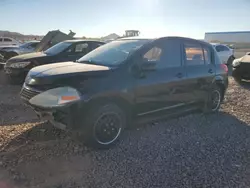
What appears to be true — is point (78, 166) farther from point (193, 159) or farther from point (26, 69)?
point (26, 69)

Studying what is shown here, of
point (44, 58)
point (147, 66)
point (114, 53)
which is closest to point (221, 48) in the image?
point (44, 58)

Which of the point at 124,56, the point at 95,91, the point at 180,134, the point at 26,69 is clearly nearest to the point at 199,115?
the point at 180,134

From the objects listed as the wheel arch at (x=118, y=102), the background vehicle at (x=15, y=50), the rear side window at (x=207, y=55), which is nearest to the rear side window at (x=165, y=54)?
the wheel arch at (x=118, y=102)

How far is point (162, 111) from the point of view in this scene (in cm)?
471

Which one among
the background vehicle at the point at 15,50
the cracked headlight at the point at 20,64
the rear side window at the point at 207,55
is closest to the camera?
the rear side window at the point at 207,55

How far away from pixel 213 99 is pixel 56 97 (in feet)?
12.5

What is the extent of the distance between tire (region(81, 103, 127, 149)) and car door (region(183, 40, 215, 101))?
5.72ft

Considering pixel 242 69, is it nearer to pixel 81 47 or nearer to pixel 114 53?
pixel 81 47

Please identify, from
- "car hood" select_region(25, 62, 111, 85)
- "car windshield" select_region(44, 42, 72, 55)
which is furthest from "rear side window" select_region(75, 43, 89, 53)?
"car hood" select_region(25, 62, 111, 85)

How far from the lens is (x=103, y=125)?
3.94 metres

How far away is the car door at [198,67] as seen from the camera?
515 cm

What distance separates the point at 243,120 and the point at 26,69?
6009mm

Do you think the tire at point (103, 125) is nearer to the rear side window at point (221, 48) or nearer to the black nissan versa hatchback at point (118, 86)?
the black nissan versa hatchback at point (118, 86)

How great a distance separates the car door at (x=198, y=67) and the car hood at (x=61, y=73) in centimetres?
187
